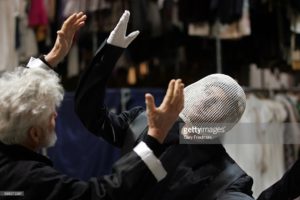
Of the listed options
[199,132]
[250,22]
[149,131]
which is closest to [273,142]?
[199,132]

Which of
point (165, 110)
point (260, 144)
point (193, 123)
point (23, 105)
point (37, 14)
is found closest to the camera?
point (165, 110)

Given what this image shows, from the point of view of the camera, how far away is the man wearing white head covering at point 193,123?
1164 millimetres

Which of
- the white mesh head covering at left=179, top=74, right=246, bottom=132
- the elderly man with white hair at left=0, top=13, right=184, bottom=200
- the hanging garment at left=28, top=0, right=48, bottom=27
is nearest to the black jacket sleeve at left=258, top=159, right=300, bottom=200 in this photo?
the white mesh head covering at left=179, top=74, right=246, bottom=132

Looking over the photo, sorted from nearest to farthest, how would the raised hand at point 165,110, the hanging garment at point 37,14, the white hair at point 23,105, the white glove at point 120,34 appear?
the raised hand at point 165,110 → the white hair at point 23,105 → the white glove at point 120,34 → the hanging garment at point 37,14

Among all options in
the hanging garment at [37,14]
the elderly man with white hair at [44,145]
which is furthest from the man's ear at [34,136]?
the hanging garment at [37,14]

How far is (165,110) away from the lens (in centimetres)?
98

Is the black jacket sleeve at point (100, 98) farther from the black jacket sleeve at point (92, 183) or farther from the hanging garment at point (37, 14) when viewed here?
the hanging garment at point (37, 14)

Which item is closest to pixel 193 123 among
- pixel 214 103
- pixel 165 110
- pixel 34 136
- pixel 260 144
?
pixel 214 103

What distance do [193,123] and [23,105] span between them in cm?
37

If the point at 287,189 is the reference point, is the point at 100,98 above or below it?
above

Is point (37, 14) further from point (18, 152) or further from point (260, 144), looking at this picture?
point (18, 152)

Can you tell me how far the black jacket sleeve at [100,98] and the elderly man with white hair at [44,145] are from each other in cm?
9

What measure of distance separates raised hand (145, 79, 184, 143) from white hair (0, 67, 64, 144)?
0.25 m

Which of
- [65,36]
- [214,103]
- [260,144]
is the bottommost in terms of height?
[260,144]
